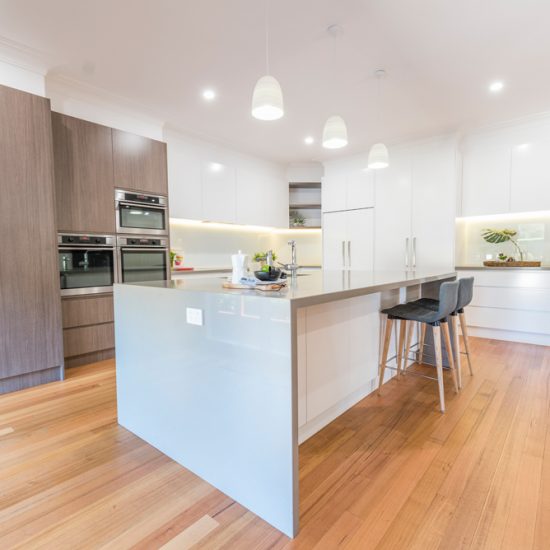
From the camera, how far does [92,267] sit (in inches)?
123

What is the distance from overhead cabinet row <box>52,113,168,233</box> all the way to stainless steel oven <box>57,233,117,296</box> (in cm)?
10

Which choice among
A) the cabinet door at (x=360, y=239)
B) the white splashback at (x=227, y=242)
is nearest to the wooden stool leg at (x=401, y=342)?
the cabinet door at (x=360, y=239)

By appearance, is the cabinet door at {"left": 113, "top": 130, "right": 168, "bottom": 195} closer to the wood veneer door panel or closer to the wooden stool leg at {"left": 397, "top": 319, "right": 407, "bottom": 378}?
the wood veneer door panel

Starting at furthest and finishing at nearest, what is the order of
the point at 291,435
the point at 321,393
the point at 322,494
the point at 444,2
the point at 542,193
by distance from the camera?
the point at 542,193, the point at 444,2, the point at 321,393, the point at 322,494, the point at 291,435

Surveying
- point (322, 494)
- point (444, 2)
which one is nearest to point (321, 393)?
point (322, 494)

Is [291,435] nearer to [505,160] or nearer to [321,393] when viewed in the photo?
[321,393]

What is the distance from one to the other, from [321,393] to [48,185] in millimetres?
2568

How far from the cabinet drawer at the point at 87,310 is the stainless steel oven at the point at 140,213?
713 mm

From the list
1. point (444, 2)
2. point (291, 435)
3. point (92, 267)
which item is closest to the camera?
point (291, 435)

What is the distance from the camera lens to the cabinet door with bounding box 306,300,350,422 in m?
1.72

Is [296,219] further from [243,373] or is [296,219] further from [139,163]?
[243,373]

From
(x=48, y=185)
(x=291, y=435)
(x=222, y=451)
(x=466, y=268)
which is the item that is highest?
(x=48, y=185)

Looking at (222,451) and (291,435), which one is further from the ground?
(291,435)

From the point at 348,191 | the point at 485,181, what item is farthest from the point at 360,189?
the point at 485,181
